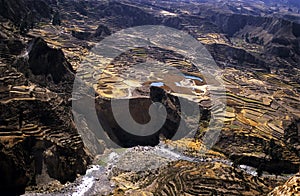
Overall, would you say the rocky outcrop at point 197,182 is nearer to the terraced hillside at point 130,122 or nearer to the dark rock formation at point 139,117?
the terraced hillside at point 130,122

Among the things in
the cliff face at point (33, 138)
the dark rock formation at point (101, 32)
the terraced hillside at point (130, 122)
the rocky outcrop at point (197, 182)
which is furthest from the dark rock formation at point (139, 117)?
the dark rock formation at point (101, 32)

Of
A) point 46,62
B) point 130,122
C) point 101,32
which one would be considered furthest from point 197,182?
point 101,32

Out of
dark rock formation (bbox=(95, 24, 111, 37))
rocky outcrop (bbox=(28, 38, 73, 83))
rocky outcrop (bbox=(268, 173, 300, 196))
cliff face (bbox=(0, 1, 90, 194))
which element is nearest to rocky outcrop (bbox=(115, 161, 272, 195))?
cliff face (bbox=(0, 1, 90, 194))

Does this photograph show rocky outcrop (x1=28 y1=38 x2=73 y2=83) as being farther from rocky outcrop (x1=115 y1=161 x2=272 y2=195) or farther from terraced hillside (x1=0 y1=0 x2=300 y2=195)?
rocky outcrop (x1=115 y1=161 x2=272 y2=195)

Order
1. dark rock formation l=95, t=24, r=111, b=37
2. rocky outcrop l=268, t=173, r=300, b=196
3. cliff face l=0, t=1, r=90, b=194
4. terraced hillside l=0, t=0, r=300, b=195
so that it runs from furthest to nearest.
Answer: dark rock formation l=95, t=24, r=111, b=37 → terraced hillside l=0, t=0, r=300, b=195 → cliff face l=0, t=1, r=90, b=194 → rocky outcrop l=268, t=173, r=300, b=196

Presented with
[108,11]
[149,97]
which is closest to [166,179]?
[149,97]

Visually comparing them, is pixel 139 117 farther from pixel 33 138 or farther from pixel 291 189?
pixel 291 189

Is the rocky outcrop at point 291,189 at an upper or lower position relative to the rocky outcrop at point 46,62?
upper

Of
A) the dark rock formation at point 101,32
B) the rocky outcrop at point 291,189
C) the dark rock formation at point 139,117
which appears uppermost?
the rocky outcrop at point 291,189

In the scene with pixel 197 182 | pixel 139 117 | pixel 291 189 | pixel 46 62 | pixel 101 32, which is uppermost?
pixel 291 189

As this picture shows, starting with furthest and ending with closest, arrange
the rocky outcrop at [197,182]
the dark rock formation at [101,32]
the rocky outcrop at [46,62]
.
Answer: the dark rock formation at [101,32]
the rocky outcrop at [46,62]
the rocky outcrop at [197,182]

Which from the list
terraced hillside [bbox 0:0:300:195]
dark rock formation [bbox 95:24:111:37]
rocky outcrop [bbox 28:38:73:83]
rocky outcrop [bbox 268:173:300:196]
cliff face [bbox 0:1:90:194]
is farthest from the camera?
dark rock formation [bbox 95:24:111:37]
